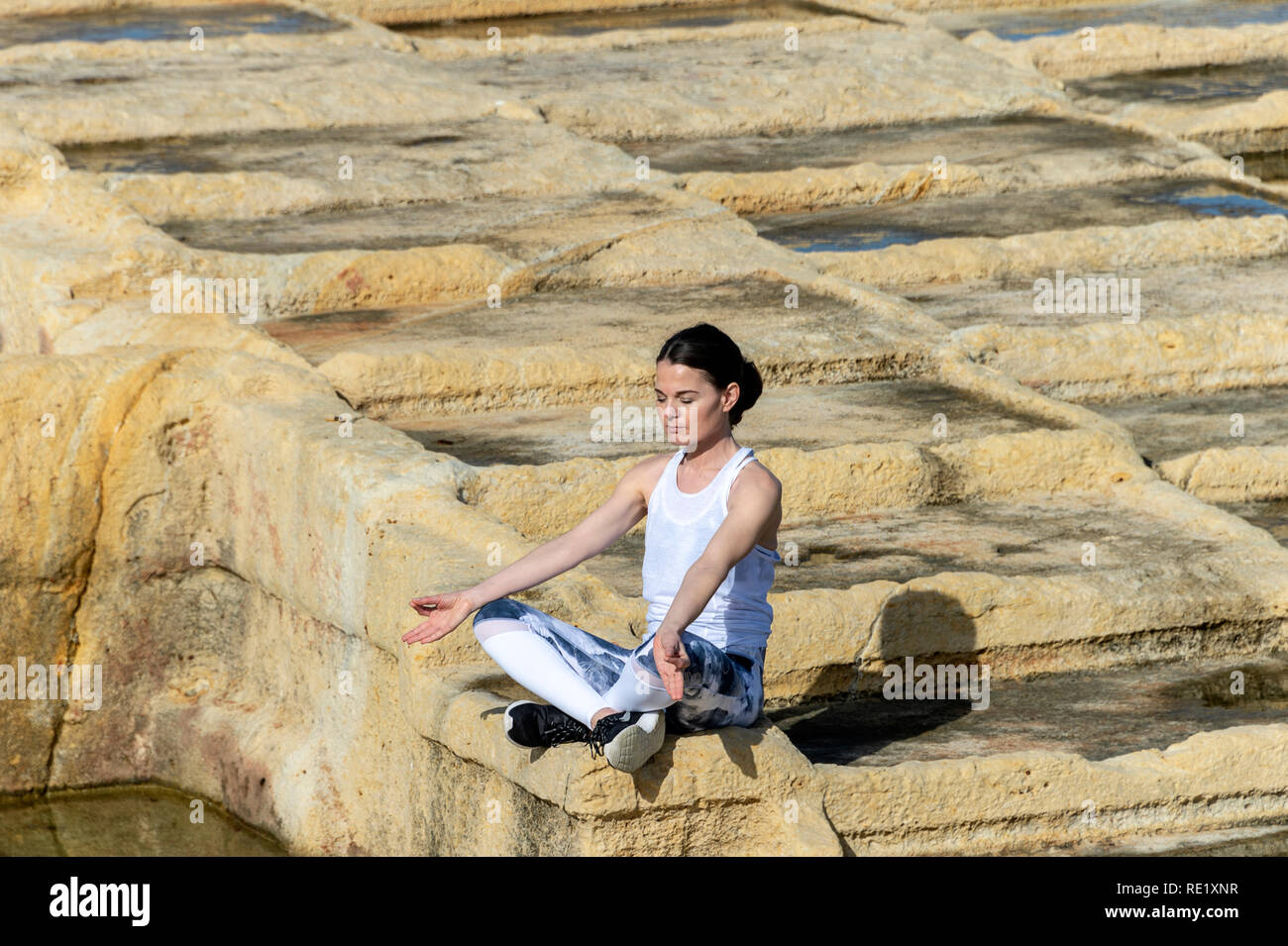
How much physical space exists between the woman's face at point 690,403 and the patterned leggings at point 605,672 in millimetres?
603

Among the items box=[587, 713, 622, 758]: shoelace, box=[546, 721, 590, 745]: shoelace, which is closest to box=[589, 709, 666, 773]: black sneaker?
box=[587, 713, 622, 758]: shoelace

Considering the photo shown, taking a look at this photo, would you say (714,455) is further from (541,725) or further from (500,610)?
(541,725)

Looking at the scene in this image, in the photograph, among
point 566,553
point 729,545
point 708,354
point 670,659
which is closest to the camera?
point 670,659

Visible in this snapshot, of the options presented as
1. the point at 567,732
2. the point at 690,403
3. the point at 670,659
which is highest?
the point at 690,403

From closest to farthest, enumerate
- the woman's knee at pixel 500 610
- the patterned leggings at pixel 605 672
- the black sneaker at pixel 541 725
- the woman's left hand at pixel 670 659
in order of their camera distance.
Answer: the woman's left hand at pixel 670 659 → the patterned leggings at pixel 605 672 → the woman's knee at pixel 500 610 → the black sneaker at pixel 541 725

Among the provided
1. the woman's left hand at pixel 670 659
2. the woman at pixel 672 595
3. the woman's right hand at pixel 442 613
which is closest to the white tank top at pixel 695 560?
the woman at pixel 672 595

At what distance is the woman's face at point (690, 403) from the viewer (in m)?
5.94

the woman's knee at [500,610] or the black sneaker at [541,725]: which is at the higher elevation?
the woman's knee at [500,610]

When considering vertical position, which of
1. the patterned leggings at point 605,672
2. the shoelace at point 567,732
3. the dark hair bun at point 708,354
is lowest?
the shoelace at point 567,732

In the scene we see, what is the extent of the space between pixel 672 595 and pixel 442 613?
701 millimetres

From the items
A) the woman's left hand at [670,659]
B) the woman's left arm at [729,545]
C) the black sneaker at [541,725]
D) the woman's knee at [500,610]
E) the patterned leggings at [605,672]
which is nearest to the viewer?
the woman's left hand at [670,659]

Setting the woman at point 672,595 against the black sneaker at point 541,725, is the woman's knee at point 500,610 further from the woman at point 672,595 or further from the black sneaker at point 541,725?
the black sneaker at point 541,725

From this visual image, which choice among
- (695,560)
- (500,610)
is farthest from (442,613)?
(695,560)

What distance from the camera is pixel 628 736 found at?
595cm
